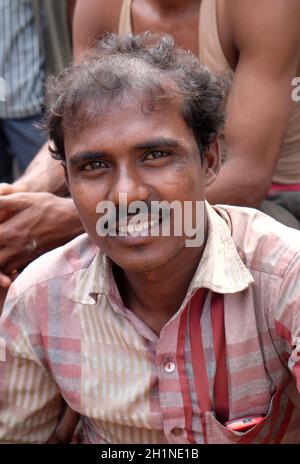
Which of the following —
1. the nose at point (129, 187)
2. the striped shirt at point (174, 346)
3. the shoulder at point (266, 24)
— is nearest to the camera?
the nose at point (129, 187)

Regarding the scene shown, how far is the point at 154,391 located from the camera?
75.5 inches

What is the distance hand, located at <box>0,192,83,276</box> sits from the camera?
2395 millimetres

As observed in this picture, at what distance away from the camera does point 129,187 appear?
1722 millimetres

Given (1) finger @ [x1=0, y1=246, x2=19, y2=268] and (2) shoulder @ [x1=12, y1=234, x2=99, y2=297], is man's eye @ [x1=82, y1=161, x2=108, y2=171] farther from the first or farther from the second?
(1) finger @ [x1=0, y1=246, x2=19, y2=268]

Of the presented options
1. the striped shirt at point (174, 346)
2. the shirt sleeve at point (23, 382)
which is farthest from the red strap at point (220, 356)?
the shirt sleeve at point (23, 382)

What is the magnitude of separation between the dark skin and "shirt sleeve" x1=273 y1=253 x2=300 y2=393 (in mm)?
232

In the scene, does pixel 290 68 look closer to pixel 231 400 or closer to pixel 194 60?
pixel 194 60

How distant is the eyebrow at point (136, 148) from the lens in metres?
1.74

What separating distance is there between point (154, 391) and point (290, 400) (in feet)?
0.98

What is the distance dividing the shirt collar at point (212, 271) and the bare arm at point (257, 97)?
368mm

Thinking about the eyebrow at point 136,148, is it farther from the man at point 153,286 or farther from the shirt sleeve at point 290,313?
the shirt sleeve at point 290,313

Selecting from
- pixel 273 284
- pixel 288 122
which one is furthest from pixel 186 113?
pixel 288 122

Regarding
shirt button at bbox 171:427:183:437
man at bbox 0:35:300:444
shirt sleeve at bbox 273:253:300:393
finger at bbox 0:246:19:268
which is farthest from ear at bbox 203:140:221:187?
finger at bbox 0:246:19:268

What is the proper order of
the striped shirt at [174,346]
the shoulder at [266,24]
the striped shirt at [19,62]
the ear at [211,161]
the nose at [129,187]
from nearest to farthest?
the nose at [129,187]
the striped shirt at [174,346]
the ear at [211,161]
the shoulder at [266,24]
the striped shirt at [19,62]
